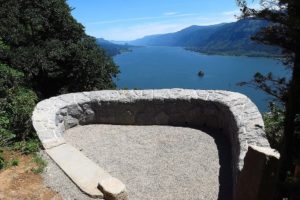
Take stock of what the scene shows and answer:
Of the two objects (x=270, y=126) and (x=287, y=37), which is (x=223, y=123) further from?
(x=287, y=37)

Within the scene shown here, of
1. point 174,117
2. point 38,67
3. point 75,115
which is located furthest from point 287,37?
point 38,67

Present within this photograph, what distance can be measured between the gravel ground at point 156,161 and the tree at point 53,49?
20.1 ft

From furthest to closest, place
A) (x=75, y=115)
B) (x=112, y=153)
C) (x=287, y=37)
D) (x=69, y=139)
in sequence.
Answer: (x=75, y=115)
(x=69, y=139)
(x=112, y=153)
(x=287, y=37)

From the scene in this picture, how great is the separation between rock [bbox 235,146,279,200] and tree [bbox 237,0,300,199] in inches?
11.6

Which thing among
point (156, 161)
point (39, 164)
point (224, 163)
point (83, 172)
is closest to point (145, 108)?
point (156, 161)

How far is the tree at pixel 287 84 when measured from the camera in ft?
15.5

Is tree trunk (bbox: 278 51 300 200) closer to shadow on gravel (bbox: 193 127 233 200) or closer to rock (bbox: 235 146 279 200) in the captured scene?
rock (bbox: 235 146 279 200)

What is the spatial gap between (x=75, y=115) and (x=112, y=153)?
2.07 metres

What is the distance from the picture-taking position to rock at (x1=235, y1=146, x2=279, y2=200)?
5363 millimetres

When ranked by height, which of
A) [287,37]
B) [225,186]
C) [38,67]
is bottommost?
[225,186]

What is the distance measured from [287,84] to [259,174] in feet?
4.52

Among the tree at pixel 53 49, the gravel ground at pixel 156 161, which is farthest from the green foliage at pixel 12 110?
the tree at pixel 53 49

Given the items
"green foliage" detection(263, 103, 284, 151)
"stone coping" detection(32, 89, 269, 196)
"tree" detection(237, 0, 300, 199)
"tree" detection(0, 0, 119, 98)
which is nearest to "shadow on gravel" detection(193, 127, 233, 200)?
"stone coping" detection(32, 89, 269, 196)

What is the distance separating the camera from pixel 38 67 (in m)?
14.9
